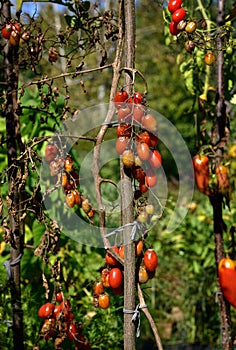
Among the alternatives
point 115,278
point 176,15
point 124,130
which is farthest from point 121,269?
point 176,15

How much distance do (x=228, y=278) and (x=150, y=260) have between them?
22.6 inches

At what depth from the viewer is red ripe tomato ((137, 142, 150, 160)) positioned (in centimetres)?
98

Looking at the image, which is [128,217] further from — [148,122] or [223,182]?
[223,182]

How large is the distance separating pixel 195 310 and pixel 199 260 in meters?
0.25

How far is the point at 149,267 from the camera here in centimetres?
106

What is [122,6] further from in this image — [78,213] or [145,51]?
[145,51]

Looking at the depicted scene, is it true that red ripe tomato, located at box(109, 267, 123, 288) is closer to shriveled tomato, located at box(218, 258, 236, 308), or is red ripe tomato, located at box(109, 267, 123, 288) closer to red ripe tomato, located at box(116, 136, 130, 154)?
red ripe tomato, located at box(116, 136, 130, 154)

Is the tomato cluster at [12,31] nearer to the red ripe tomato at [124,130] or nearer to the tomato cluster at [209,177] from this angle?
the red ripe tomato at [124,130]

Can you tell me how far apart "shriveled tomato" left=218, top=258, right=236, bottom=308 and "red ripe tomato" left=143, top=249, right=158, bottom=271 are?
0.55m

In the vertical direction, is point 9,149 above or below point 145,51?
below

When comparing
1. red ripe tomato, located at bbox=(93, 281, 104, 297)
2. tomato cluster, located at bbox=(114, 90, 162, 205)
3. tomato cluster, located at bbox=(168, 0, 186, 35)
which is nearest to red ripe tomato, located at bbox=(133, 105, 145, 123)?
tomato cluster, located at bbox=(114, 90, 162, 205)

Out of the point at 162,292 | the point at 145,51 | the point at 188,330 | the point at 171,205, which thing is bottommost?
the point at 188,330

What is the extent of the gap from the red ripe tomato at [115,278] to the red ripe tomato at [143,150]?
0.82ft

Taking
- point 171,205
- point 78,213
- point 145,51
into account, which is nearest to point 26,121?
point 78,213
